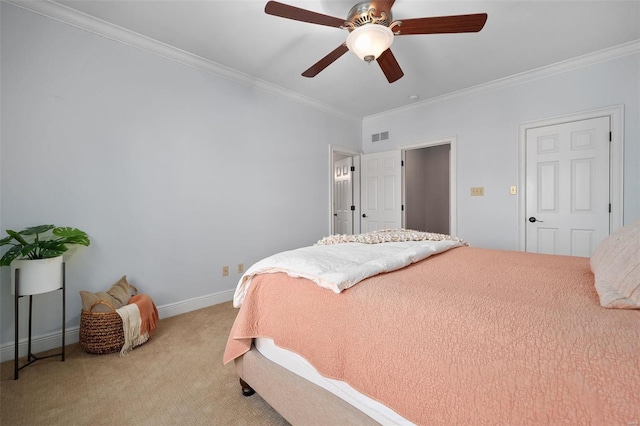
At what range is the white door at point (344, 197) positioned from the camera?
5012mm

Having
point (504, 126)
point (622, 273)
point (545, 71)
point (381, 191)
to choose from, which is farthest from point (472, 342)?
point (381, 191)

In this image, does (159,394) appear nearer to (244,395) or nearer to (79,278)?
(244,395)

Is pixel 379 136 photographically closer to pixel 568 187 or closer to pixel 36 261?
pixel 568 187

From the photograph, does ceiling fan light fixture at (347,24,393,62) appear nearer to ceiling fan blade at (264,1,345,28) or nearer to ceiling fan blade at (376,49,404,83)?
ceiling fan blade at (264,1,345,28)

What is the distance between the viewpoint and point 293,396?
1.18m

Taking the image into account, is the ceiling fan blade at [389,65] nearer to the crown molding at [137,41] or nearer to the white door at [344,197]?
the crown molding at [137,41]

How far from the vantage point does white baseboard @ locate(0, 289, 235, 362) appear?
6.36ft

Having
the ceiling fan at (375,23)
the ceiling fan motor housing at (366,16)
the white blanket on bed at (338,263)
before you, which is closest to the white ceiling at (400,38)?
the ceiling fan motor housing at (366,16)

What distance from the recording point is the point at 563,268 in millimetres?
1403

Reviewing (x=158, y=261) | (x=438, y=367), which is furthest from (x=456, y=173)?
(x=158, y=261)

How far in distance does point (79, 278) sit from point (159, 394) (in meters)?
1.30

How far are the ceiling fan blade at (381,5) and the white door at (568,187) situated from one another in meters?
2.58

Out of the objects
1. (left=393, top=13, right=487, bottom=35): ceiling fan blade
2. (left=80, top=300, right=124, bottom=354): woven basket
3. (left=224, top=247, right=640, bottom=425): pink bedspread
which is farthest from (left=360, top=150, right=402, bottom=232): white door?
(left=80, top=300, right=124, bottom=354): woven basket

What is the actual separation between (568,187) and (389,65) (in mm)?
2506
